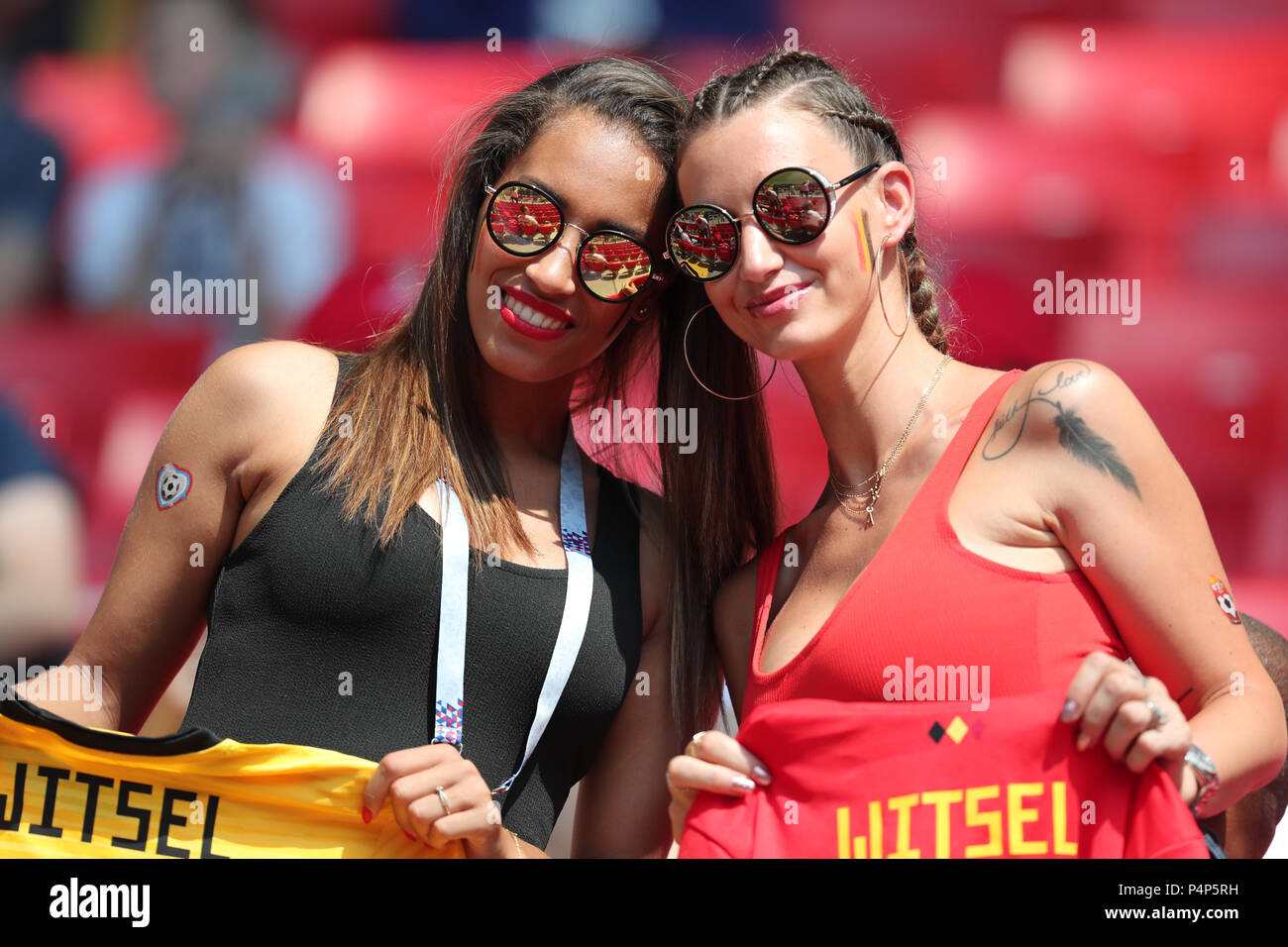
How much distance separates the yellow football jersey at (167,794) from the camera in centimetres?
210

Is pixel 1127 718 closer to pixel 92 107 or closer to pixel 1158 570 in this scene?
pixel 1158 570

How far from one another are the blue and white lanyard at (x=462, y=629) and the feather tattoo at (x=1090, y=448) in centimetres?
100

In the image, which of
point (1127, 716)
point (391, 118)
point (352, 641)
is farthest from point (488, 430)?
point (391, 118)

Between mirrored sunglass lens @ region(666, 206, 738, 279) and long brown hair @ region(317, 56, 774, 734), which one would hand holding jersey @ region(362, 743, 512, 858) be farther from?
mirrored sunglass lens @ region(666, 206, 738, 279)

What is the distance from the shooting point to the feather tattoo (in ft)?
6.69

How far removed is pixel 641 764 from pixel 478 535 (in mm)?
631

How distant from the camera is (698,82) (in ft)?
A: 18.2

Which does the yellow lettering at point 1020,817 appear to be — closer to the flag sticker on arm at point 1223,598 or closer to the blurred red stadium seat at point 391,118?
the flag sticker on arm at point 1223,598

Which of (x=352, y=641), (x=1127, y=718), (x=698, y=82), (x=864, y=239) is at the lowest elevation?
(x=1127, y=718)

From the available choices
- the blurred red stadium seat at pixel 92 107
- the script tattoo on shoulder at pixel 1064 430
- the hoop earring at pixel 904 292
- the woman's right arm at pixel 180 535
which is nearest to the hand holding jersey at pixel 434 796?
the woman's right arm at pixel 180 535

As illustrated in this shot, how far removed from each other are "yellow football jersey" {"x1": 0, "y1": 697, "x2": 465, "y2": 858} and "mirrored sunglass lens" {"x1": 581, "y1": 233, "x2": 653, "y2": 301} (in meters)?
1.07

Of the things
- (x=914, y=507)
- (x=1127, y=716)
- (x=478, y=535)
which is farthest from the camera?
(x=478, y=535)

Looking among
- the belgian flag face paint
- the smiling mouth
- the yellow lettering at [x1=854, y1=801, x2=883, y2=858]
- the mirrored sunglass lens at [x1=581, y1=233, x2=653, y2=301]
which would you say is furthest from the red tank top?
the smiling mouth
